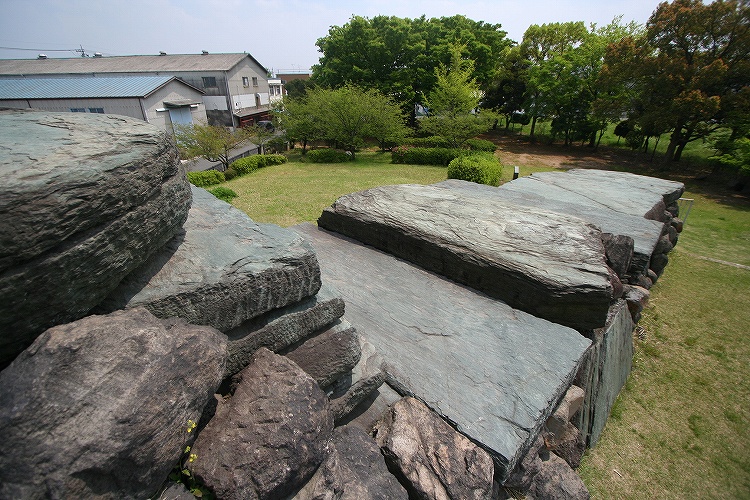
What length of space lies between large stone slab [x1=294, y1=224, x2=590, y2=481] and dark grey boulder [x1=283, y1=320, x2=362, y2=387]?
2.26 feet

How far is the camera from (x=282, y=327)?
2.40m

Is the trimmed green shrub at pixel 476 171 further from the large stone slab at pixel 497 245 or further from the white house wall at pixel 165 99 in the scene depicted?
the white house wall at pixel 165 99

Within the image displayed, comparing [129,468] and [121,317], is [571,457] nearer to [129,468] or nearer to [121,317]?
[129,468]

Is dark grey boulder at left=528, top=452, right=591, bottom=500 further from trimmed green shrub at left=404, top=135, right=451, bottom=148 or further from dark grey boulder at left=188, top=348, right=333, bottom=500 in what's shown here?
trimmed green shrub at left=404, top=135, right=451, bottom=148

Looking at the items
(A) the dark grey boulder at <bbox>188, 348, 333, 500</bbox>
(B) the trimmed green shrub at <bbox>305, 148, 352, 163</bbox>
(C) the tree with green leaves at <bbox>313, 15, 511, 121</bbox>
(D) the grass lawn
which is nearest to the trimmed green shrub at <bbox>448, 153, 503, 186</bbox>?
(D) the grass lawn

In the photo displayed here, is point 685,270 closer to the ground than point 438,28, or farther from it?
closer to the ground

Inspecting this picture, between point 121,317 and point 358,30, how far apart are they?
100 feet

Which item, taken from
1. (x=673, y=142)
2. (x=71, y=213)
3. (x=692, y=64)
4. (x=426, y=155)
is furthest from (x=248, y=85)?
(x=71, y=213)

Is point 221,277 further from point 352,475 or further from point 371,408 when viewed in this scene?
point 371,408

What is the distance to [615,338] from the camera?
4.31 meters

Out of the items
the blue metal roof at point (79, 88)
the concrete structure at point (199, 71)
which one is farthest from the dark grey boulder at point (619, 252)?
the concrete structure at point (199, 71)

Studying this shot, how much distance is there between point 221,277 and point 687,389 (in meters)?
5.75

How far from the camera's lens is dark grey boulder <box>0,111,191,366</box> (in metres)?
1.37

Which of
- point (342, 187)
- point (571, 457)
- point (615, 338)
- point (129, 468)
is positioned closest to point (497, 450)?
point (571, 457)
